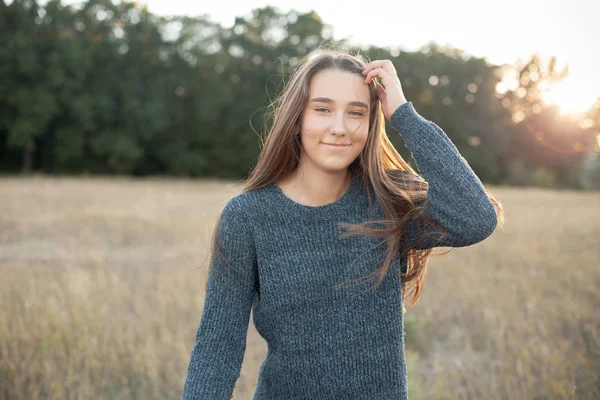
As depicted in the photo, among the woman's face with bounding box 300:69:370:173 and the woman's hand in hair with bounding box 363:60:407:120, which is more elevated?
the woman's hand in hair with bounding box 363:60:407:120

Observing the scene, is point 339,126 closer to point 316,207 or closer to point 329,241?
point 316,207

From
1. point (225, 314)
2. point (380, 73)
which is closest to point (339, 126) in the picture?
point (380, 73)

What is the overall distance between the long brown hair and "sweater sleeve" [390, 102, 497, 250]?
7 cm

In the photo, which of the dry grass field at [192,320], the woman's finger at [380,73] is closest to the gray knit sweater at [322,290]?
the woman's finger at [380,73]

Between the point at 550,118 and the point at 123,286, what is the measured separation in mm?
27902

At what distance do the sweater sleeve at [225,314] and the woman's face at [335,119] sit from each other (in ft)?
1.22

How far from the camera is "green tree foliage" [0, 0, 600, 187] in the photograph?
25016 mm

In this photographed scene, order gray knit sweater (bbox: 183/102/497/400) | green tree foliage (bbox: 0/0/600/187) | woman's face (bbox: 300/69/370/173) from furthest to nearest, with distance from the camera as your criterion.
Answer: green tree foliage (bbox: 0/0/600/187)
woman's face (bbox: 300/69/370/173)
gray knit sweater (bbox: 183/102/497/400)

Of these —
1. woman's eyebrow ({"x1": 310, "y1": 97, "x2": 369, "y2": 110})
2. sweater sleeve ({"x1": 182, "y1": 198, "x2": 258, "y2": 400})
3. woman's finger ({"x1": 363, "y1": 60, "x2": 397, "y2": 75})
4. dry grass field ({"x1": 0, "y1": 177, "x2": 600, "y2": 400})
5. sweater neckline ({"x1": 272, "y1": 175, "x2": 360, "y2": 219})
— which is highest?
woman's finger ({"x1": 363, "y1": 60, "x2": 397, "y2": 75})

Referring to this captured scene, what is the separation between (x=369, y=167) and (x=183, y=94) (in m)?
29.8

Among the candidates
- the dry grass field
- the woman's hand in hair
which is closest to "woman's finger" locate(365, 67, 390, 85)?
the woman's hand in hair

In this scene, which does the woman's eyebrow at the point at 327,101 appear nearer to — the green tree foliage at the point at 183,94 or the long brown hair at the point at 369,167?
the long brown hair at the point at 369,167

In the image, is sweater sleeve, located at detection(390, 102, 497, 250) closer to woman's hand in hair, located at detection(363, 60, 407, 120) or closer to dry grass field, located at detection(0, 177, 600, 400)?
woman's hand in hair, located at detection(363, 60, 407, 120)

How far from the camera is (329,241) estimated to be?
73.4 inches
